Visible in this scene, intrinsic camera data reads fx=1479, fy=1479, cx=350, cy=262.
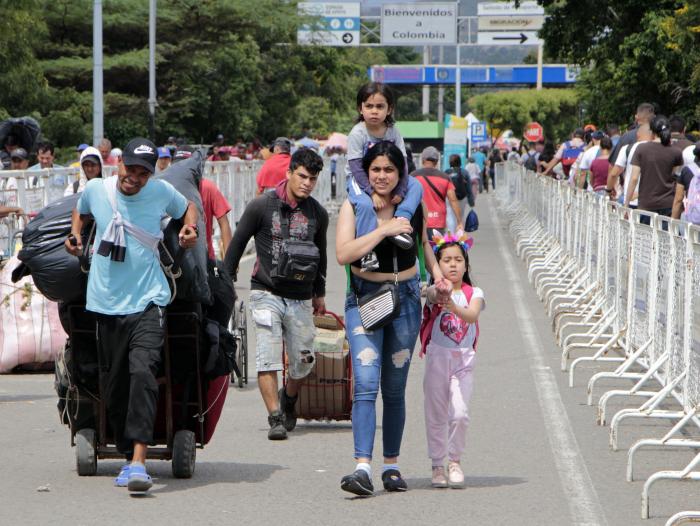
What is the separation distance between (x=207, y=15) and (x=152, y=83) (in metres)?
7.39

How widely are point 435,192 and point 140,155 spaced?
31.6 feet

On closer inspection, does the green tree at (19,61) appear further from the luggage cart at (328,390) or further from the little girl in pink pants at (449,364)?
the little girl in pink pants at (449,364)

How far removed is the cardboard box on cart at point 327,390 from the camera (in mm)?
9375

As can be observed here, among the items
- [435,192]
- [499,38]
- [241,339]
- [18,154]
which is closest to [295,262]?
[241,339]

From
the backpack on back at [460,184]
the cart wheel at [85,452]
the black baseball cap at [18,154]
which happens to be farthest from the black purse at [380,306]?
the backpack on back at [460,184]

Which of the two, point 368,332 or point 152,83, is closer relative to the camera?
point 368,332

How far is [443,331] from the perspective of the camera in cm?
761

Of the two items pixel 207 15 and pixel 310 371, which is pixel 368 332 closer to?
pixel 310 371

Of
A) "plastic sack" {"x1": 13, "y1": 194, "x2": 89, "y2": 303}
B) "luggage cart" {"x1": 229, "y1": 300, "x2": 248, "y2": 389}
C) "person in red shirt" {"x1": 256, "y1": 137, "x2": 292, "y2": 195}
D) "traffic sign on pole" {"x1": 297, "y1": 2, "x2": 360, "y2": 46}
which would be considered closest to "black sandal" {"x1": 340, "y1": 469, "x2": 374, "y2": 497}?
"plastic sack" {"x1": 13, "y1": 194, "x2": 89, "y2": 303}

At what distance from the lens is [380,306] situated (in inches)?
284

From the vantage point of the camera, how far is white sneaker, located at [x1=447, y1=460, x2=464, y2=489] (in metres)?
7.57

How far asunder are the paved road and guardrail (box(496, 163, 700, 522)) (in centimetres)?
24

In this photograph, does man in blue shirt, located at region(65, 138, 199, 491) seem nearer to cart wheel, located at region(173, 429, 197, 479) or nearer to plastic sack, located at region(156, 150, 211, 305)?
plastic sack, located at region(156, 150, 211, 305)

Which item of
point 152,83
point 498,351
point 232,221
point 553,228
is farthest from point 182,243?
point 152,83
